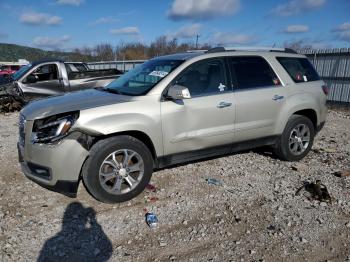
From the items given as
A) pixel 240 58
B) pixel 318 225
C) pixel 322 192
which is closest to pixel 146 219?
pixel 318 225

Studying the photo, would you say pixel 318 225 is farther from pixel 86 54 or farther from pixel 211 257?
pixel 86 54

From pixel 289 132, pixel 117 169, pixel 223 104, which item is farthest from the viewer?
pixel 289 132

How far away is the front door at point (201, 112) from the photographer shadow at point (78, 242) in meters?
1.34

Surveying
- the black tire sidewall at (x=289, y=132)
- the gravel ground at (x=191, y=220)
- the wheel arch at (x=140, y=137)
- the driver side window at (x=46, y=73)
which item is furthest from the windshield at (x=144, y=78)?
the driver side window at (x=46, y=73)

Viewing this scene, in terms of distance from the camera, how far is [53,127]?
3.88m

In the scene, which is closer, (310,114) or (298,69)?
(298,69)

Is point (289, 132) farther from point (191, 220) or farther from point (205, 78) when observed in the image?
point (191, 220)

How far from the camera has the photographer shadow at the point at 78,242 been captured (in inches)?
126

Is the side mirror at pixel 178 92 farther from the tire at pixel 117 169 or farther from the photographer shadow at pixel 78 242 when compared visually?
the photographer shadow at pixel 78 242

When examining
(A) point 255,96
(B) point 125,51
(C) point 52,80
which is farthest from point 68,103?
(B) point 125,51

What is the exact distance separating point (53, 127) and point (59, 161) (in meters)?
0.40

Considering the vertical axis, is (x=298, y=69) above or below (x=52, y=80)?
above

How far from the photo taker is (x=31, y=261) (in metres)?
3.10

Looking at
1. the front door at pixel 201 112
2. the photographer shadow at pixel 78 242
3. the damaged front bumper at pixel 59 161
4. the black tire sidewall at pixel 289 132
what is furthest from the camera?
the black tire sidewall at pixel 289 132
